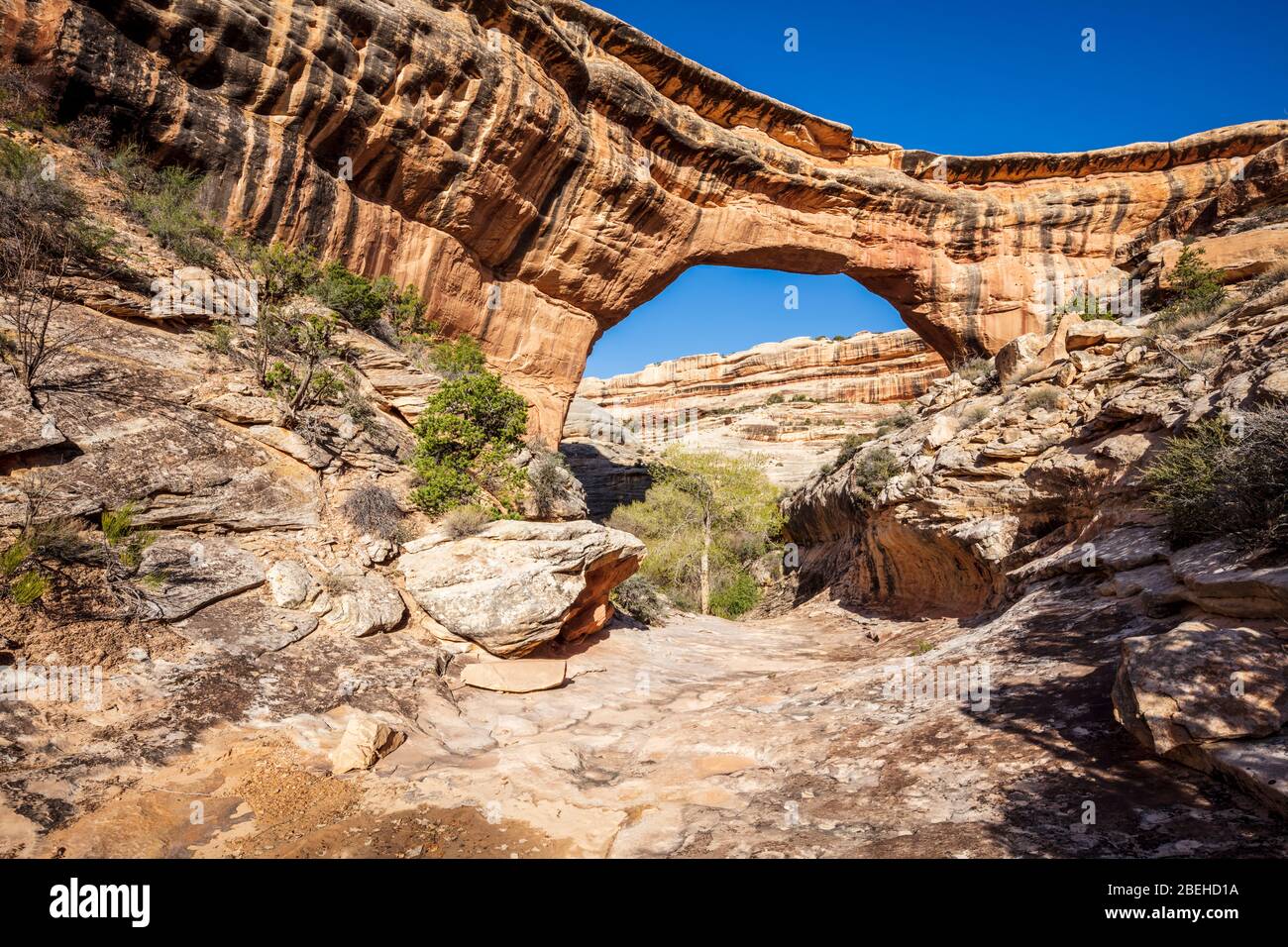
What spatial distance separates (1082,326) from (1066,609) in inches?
356

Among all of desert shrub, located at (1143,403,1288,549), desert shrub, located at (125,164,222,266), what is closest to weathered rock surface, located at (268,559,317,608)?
desert shrub, located at (125,164,222,266)

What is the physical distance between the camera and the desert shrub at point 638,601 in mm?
11953

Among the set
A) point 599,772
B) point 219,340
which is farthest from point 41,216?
point 599,772

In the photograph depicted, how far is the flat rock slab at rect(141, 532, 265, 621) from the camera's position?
543 cm

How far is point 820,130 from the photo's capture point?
2200 centimetres

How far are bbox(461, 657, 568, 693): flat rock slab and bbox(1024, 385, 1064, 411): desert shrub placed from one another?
32.9ft

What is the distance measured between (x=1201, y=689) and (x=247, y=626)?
7286 millimetres

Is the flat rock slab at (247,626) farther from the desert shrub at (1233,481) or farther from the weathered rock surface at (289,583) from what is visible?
the desert shrub at (1233,481)

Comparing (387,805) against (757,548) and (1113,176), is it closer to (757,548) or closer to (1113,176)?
(757,548)

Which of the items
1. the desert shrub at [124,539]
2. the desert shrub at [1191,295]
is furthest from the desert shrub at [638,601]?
the desert shrub at [1191,295]

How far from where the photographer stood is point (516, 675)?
6.93 m

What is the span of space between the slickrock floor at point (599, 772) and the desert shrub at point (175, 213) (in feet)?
28.9

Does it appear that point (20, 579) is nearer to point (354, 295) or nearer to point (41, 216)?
point (41, 216)
